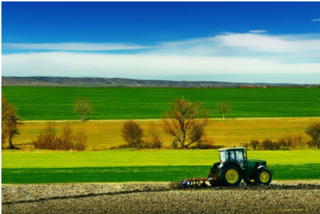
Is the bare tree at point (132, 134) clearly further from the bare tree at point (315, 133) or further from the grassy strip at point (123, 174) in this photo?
the grassy strip at point (123, 174)

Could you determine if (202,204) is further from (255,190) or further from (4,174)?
(4,174)

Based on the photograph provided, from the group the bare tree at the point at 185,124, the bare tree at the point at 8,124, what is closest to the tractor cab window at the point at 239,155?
the bare tree at the point at 185,124

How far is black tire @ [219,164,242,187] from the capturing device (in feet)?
53.8

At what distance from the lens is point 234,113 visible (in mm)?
93688

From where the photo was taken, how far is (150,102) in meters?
118

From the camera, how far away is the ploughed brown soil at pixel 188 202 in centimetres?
1316

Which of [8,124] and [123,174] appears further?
[8,124]

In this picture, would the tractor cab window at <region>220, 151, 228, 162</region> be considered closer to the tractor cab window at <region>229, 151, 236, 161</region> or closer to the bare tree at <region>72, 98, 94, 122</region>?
the tractor cab window at <region>229, 151, 236, 161</region>

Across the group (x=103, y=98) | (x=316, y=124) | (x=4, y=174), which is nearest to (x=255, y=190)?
(x=4, y=174)

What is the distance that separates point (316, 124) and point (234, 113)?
45339 millimetres

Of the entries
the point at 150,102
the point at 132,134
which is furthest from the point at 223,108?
the point at 132,134

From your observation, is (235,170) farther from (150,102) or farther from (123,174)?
(150,102)

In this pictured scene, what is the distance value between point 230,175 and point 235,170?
28 cm

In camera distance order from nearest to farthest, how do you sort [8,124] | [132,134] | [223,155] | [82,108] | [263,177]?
[223,155], [263,177], [132,134], [8,124], [82,108]
